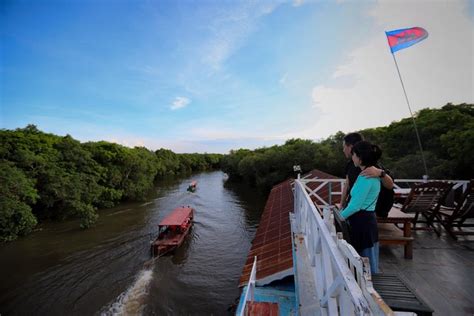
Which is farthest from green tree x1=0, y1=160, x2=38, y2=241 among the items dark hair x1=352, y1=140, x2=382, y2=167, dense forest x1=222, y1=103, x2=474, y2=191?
dense forest x1=222, y1=103, x2=474, y2=191

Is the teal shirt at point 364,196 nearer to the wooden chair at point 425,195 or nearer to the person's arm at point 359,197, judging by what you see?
the person's arm at point 359,197

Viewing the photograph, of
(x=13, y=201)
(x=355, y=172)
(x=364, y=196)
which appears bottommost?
(x=364, y=196)

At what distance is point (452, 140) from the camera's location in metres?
13.1

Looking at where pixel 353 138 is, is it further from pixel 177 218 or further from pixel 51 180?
pixel 51 180

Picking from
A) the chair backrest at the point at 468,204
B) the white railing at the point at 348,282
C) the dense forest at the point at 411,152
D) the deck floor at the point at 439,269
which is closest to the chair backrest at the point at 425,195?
the chair backrest at the point at 468,204

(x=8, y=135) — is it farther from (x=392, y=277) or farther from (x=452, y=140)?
(x=452, y=140)

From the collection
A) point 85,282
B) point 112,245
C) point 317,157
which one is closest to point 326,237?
point 85,282

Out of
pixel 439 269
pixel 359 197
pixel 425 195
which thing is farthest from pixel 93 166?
pixel 439 269

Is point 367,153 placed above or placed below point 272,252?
above

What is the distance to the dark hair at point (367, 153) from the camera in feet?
6.64

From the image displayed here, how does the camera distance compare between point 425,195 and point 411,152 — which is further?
point 411,152

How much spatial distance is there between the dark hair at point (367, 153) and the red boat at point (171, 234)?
12695 mm

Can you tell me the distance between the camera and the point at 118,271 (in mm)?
10742

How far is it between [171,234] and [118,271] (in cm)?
375
